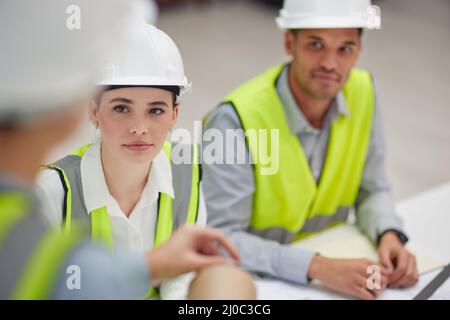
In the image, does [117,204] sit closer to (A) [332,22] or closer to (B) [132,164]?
(B) [132,164]

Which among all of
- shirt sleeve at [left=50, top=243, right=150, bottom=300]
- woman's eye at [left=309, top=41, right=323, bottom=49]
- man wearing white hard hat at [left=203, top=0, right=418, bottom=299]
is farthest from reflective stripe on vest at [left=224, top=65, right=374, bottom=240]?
shirt sleeve at [left=50, top=243, right=150, bottom=300]

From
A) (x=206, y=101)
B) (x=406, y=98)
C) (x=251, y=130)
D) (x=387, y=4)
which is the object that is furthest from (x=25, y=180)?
(x=387, y=4)

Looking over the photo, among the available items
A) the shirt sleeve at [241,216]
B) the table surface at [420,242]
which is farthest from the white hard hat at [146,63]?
the table surface at [420,242]

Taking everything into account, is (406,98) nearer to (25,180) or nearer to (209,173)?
(209,173)

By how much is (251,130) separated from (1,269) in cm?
74

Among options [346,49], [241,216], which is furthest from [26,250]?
[346,49]

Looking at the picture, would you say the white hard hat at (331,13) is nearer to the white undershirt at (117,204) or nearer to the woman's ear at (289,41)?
the woman's ear at (289,41)

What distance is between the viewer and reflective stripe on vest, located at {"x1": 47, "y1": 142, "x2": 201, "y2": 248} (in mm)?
890

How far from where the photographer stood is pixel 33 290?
585 millimetres

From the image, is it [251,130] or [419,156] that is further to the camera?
[419,156]

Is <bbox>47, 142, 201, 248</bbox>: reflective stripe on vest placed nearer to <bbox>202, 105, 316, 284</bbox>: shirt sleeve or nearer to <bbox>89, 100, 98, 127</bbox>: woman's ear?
<bbox>89, 100, 98, 127</bbox>: woman's ear

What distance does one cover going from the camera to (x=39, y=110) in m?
0.57

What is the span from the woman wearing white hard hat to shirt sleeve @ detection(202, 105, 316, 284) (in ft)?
0.79

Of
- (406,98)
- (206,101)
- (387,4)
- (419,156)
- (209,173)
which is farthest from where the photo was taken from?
(387,4)
